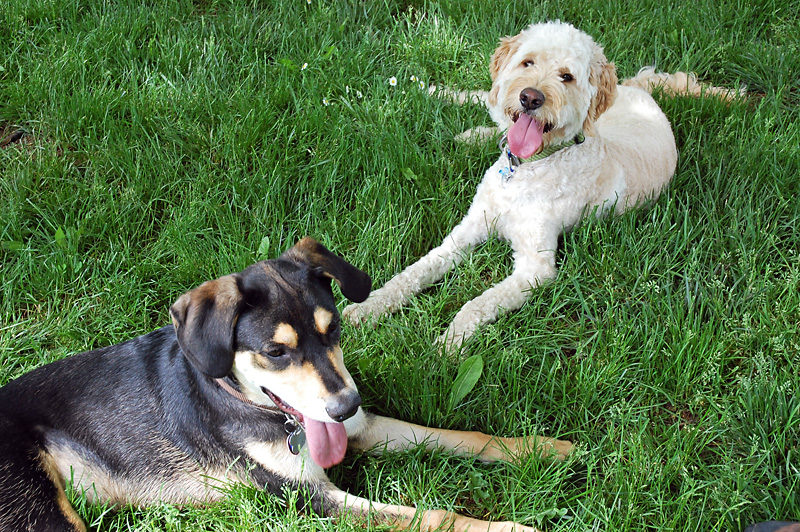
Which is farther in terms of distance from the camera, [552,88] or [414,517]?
[552,88]

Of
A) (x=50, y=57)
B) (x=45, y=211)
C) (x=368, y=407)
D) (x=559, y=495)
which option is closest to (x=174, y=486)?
(x=368, y=407)

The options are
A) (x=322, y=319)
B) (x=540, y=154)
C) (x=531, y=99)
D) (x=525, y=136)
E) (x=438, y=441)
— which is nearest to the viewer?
(x=322, y=319)

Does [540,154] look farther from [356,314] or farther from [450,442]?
[450,442]

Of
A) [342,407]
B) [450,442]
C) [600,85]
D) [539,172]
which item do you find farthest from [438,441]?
[600,85]

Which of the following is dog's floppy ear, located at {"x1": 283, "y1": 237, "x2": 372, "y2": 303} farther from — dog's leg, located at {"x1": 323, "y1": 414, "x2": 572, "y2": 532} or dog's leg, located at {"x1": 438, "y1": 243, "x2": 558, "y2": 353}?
dog's leg, located at {"x1": 438, "y1": 243, "x2": 558, "y2": 353}

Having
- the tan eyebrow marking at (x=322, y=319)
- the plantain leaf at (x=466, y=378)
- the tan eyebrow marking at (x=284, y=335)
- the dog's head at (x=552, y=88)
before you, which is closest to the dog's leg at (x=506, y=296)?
the plantain leaf at (x=466, y=378)

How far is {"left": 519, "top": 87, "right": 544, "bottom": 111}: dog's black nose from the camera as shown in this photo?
3271mm

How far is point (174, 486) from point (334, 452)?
27.0 inches

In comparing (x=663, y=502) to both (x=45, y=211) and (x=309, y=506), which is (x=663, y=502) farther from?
(x=45, y=211)

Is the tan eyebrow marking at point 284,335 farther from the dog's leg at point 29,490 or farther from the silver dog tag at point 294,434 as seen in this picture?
the dog's leg at point 29,490

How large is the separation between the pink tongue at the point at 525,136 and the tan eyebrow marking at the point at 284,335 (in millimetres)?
1780

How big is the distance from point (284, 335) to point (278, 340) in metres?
0.03

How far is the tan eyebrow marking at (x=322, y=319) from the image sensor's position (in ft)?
7.44

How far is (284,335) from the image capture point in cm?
219
